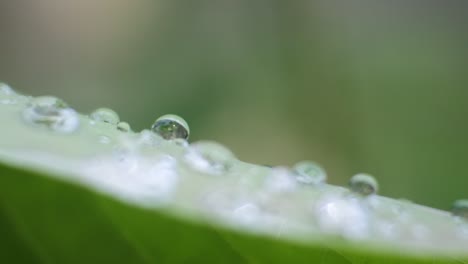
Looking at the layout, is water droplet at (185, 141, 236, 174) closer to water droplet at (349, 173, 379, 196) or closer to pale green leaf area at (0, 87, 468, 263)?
pale green leaf area at (0, 87, 468, 263)

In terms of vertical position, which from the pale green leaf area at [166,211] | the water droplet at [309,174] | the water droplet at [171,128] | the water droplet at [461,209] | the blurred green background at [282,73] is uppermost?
the blurred green background at [282,73]

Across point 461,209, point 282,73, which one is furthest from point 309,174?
point 282,73

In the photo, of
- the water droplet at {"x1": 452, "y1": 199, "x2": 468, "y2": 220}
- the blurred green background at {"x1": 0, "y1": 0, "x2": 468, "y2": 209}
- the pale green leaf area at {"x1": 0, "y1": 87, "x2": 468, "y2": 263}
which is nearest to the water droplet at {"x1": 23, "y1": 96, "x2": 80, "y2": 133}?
the pale green leaf area at {"x1": 0, "y1": 87, "x2": 468, "y2": 263}

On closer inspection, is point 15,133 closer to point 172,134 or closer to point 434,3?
point 172,134

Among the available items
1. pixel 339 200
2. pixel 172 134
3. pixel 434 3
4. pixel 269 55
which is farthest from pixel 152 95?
pixel 339 200

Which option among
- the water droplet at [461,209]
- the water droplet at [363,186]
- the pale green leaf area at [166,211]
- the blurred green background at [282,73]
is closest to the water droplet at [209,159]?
the pale green leaf area at [166,211]

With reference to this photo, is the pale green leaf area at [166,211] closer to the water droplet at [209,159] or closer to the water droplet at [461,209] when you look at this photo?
the water droplet at [209,159]
